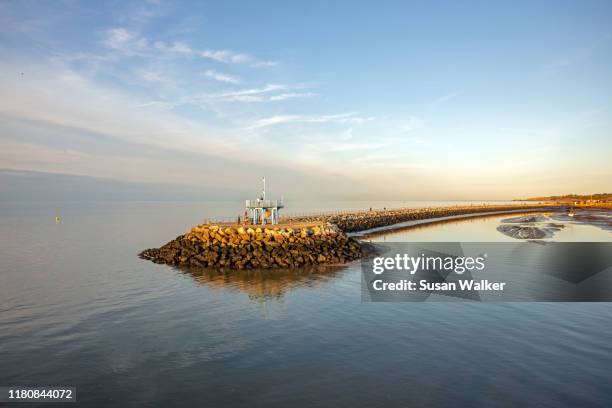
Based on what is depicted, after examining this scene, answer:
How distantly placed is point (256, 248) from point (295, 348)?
2160cm

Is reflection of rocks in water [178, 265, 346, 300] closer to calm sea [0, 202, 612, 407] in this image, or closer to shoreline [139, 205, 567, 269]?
calm sea [0, 202, 612, 407]

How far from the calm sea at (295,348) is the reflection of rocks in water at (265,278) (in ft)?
1.22

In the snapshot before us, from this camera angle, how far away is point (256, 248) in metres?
37.8

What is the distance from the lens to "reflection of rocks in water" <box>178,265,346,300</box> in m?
27.5

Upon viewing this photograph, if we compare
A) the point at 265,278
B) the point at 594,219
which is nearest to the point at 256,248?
the point at 265,278

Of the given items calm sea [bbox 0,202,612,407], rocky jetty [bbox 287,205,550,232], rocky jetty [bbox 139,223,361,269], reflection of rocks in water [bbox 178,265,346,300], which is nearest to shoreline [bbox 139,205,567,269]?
rocky jetty [bbox 139,223,361,269]

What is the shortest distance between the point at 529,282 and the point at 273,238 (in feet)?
78.7

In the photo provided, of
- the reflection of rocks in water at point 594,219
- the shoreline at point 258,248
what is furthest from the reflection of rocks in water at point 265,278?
the reflection of rocks in water at point 594,219

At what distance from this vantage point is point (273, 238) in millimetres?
40031

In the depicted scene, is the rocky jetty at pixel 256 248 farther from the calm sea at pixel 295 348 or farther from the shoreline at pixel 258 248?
the calm sea at pixel 295 348

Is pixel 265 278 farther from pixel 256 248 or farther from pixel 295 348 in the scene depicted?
pixel 295 348

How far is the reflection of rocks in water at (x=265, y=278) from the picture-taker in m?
27.5

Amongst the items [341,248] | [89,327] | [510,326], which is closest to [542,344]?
[510,326]

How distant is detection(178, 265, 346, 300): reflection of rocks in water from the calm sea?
1.22 ft
